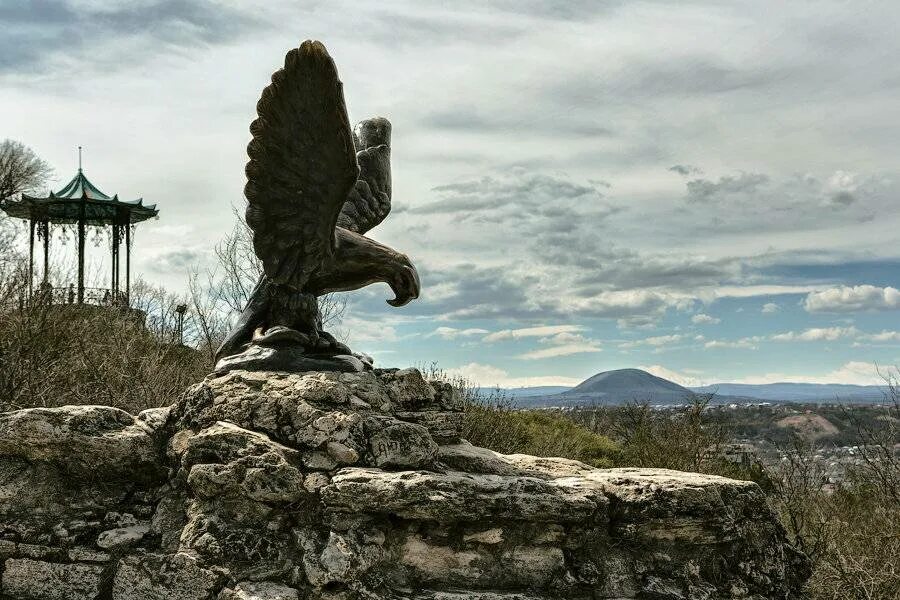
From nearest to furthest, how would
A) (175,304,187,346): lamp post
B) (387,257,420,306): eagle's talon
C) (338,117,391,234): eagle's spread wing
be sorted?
(387,257,420,306): eagle's talon, (338,117,391,234): eagle's spread wing, (175,304,187,346): lamp post

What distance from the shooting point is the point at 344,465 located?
5152 millimetres

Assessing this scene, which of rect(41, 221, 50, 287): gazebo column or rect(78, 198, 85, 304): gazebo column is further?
rect(78, 198, 85, 304): gazebo column

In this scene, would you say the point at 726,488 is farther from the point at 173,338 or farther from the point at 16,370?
the point at 173,338

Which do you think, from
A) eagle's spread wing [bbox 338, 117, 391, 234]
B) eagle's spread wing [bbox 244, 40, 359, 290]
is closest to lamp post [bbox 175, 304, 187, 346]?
eagle's spread wing [bbox 338, 117, 391, 234]

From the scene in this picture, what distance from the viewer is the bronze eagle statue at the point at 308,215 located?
5270 millimetres

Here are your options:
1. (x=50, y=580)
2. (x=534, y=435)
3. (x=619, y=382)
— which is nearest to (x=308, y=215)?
(x=50, y=580)

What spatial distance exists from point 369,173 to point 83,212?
18.6 meters

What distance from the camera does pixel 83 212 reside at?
22.8 meters

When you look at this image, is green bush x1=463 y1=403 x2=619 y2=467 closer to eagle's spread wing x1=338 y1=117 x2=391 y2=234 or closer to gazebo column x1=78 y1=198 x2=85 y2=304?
eagle's spread wing x1=338 y1=117 x2=391 y2=234

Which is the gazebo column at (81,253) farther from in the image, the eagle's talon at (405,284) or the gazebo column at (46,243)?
the eagle's talon at (405,284)

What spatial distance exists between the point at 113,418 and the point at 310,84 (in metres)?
2.47

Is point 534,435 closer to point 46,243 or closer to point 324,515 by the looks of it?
point 46,243

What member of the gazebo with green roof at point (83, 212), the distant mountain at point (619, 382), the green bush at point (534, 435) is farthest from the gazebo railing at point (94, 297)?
the distant mountain at point (619, 382)

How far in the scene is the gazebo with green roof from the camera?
22.0 m
